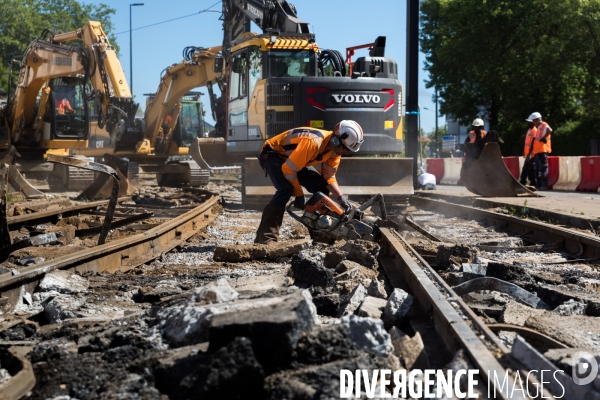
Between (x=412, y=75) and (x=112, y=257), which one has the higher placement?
(x=412, y=75)

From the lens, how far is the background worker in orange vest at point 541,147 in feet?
61.3

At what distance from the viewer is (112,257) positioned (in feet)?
24.2

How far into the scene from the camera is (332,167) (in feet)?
29.2

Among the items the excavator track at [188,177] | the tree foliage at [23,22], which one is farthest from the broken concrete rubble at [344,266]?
the tree foliage at [23,22]

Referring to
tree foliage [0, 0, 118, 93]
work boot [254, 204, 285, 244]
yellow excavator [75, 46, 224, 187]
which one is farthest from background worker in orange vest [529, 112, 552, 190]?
tree foliage [0, 0, 118, 93]

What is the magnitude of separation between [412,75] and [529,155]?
3.61m

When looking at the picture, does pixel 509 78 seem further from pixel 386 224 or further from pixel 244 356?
pixel 244 356

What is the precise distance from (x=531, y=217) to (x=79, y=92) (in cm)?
1323

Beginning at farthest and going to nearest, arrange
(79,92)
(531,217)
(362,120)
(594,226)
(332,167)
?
(79,92), (362,120), (531,217), (594,226), (332,167)

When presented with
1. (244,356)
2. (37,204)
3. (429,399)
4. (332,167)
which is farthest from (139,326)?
(37,204)

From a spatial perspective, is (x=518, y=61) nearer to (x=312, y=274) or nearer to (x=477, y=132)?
(x=477, y=132)

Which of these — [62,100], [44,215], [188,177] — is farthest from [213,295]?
[188,177]

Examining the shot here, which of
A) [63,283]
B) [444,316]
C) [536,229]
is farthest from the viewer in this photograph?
[536,229]

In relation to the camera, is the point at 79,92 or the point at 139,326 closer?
the point at 139,326
